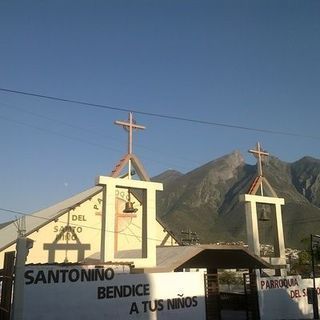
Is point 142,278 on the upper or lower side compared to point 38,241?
lower

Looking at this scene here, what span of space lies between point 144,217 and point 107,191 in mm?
2589

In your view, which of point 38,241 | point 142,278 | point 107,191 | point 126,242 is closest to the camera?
point 142,278

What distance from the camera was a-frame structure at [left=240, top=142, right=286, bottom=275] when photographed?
28.9m

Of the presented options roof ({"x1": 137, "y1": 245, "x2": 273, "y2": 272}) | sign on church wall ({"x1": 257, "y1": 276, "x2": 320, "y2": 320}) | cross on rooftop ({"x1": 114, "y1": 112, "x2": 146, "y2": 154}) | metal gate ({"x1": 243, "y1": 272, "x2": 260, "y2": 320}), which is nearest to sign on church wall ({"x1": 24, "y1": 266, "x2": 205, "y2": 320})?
roof ({"x1": 137, "y1": 245, "x2": 273, "y2": 272})

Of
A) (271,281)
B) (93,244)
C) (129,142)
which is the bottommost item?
(271,281)

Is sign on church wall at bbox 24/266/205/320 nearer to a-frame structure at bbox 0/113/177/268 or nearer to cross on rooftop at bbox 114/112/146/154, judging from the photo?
a-frame structure at bbox 0/113/177/268

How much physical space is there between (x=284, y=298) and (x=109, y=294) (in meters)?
11.7

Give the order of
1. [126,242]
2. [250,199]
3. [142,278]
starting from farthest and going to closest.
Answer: [126,242] → [250,199] → [142,278]

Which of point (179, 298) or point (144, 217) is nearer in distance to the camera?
point (179, 298)

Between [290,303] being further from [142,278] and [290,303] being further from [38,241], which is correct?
[38,241]

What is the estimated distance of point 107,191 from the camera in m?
22.9

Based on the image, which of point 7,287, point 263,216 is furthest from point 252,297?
point 7,287

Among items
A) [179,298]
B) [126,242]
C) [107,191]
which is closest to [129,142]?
[107,191]

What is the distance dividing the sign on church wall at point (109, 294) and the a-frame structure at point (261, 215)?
26.8ft
